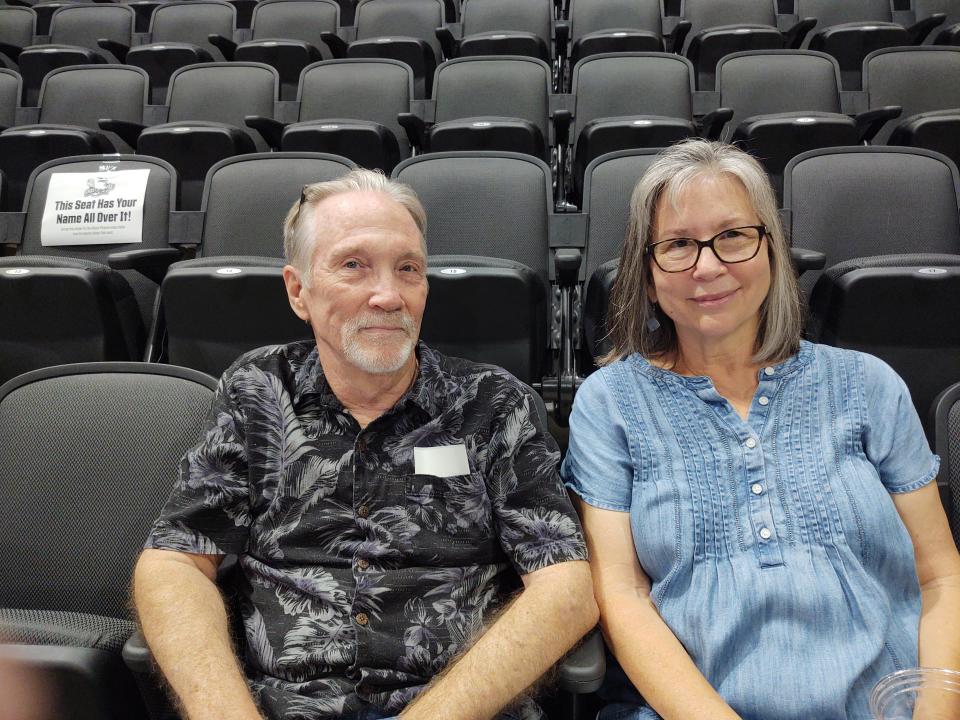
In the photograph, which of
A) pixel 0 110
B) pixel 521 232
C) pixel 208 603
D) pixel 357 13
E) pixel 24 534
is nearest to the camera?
pixel 208 603

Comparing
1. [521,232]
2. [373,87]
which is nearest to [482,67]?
[373,87]

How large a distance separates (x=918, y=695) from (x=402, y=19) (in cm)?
363

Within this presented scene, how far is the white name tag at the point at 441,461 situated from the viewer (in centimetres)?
82

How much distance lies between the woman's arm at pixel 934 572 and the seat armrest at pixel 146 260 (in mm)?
1386

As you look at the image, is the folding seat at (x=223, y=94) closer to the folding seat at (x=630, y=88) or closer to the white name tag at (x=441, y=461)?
the folding seat at (x=630, y=88)

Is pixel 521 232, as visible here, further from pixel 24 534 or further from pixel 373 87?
pixel 373 87

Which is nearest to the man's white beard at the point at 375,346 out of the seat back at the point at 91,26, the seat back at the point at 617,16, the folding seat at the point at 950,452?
the folding seat at the point at 950,452

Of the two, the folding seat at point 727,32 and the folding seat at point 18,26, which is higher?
the folding seat at point 18,26

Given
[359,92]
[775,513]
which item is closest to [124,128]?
[359,92]

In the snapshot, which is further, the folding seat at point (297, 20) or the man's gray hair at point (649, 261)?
the folding seat at point (297, 20)

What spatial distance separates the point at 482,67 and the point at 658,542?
2.19m

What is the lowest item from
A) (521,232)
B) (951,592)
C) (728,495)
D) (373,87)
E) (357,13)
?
(951,592)

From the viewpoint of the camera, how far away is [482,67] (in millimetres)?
→ 2533

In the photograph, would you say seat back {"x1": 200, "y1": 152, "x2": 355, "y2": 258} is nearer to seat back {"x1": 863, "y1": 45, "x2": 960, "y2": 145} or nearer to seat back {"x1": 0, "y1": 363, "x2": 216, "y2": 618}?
seat back {"x1": 0, "y1": 363, "x2": 216, "y2": 618}
